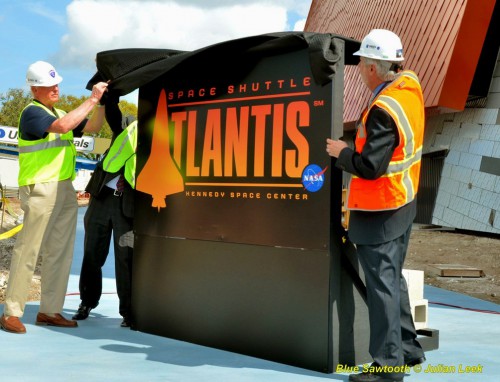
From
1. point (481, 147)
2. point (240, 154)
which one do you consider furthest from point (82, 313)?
point (481, 147)

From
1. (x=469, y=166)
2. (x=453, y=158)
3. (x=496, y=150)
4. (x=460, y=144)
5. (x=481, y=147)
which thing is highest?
(x=460, y=144)

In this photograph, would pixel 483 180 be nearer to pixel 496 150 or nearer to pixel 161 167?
pixel 496 150

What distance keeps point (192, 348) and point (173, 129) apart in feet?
6.16

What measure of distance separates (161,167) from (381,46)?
94.0 inches

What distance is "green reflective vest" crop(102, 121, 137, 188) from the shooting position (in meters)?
6.25

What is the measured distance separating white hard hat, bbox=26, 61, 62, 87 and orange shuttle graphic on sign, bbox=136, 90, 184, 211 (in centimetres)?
102

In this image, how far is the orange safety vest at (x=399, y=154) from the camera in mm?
4184

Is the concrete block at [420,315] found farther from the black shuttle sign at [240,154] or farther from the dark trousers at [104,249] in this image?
the dark trousers at [104,249]

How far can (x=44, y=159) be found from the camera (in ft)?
19.4

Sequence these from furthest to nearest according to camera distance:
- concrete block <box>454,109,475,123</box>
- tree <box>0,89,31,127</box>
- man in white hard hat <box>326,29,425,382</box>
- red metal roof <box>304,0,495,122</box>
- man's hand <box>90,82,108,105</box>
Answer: tree <box>0,89,31,127</box> < concrete block <box>454,109,475,123</box> < red metal roof <box>304,0,495,122</box> < man's hand <box>90,82,108,105</box> < man in white hard hat <box>326,29,425,382</box>

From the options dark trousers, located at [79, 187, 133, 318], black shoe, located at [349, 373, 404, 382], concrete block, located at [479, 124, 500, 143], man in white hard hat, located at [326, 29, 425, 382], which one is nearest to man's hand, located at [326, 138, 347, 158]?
man in white hard hat, located at [326, 29, 425, 382]

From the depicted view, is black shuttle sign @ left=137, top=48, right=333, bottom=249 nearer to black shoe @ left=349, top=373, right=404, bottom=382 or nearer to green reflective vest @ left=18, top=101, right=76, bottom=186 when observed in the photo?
green reflective vest @ left=18, top=101, right=76, bottom=186

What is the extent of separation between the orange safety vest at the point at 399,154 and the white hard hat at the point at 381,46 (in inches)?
6.8

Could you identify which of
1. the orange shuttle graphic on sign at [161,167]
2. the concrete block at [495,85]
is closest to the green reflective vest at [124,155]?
the orange shuttle graphic on sign at [161,167]
